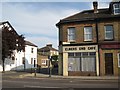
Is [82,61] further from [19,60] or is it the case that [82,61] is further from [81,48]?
[19,60]

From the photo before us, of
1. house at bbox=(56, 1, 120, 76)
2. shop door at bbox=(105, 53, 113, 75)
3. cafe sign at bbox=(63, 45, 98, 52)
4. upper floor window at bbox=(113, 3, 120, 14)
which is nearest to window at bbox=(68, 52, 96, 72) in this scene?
house at bbox=(56, 1, 120, 76)

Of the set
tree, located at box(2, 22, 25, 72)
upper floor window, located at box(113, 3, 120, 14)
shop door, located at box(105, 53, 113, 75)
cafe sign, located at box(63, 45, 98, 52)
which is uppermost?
upper floor window, located at box(113, 3, 120, 14)

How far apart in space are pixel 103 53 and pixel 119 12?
5.60 metres

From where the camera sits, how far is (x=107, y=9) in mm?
37531

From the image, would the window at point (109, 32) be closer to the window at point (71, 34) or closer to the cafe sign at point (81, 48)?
the cafe sign at point (81, 48)

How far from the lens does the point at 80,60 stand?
33375 millimetres

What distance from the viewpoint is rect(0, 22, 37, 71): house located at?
51.9m

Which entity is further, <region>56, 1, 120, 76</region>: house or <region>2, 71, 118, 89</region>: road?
<region>56, 1, 120, 76</region>: house

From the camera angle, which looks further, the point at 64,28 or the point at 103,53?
the point at 64,28

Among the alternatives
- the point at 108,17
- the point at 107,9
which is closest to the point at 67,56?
the point at 108,17

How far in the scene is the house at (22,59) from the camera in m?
51.9

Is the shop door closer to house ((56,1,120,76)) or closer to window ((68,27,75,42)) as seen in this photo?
house ((56,1,120,76))

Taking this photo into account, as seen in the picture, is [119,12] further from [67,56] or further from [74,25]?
[67,56]

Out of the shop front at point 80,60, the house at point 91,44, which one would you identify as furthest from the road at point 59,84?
the shop front at point 80,60
